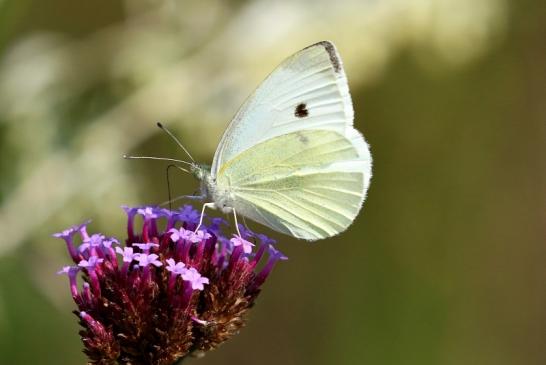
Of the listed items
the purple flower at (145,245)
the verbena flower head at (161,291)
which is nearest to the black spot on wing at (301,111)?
the verbena flower head at (161,291)

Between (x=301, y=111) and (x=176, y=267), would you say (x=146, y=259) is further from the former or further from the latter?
(x=301, y=111)

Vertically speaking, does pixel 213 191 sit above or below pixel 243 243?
above

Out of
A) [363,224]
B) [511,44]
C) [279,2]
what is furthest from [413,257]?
[279,2]

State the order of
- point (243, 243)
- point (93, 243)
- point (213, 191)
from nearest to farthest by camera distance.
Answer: point (93, 243), point (243, 243), point (213, 191)

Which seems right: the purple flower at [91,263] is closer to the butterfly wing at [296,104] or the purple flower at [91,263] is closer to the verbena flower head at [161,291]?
the verbena flower head at [161,291]

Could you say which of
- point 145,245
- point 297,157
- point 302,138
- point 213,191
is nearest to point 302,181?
point 297,157

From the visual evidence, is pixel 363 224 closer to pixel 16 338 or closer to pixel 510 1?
pixel 510 1
